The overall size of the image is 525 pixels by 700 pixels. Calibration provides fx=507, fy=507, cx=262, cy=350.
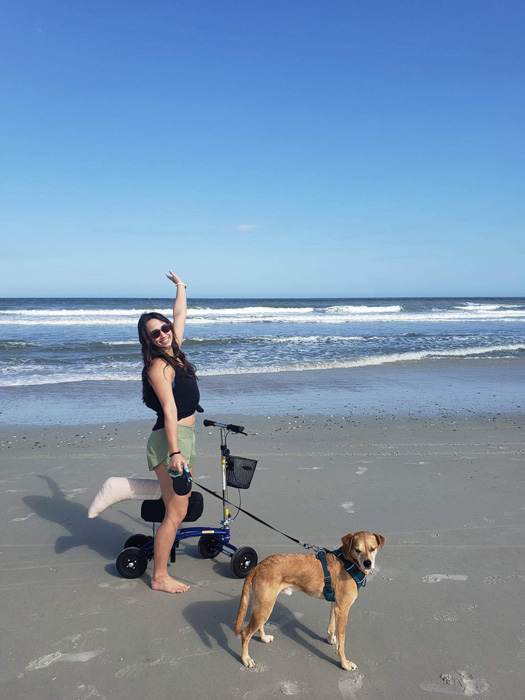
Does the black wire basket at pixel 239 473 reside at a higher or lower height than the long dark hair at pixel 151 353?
lower

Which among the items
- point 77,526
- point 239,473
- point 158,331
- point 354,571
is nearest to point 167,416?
point 158,331

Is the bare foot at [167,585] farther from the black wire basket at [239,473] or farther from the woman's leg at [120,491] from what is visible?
the black wire basket at [239,473]

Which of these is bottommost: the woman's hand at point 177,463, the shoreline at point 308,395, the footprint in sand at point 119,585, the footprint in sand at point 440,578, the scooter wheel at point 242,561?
the footprint in sand at point 119,585

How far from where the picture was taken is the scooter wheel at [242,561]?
12.4 feet

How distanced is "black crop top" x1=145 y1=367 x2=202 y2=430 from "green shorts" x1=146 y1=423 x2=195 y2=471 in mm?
67

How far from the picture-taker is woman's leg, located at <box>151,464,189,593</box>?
11.7 ft

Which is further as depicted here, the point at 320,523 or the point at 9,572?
the point at 320,523

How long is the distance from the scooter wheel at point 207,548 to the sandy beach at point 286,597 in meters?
0.09

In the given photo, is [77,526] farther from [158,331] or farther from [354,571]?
[354,571]

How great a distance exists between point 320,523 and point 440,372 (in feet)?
32.7

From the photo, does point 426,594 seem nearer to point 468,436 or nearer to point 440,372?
point 468,436

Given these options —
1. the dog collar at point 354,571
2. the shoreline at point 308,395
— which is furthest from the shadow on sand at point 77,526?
the shoreline at point 308,395

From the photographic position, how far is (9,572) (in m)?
3.90

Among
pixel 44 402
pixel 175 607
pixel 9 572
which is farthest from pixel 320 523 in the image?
pixel 44 402
